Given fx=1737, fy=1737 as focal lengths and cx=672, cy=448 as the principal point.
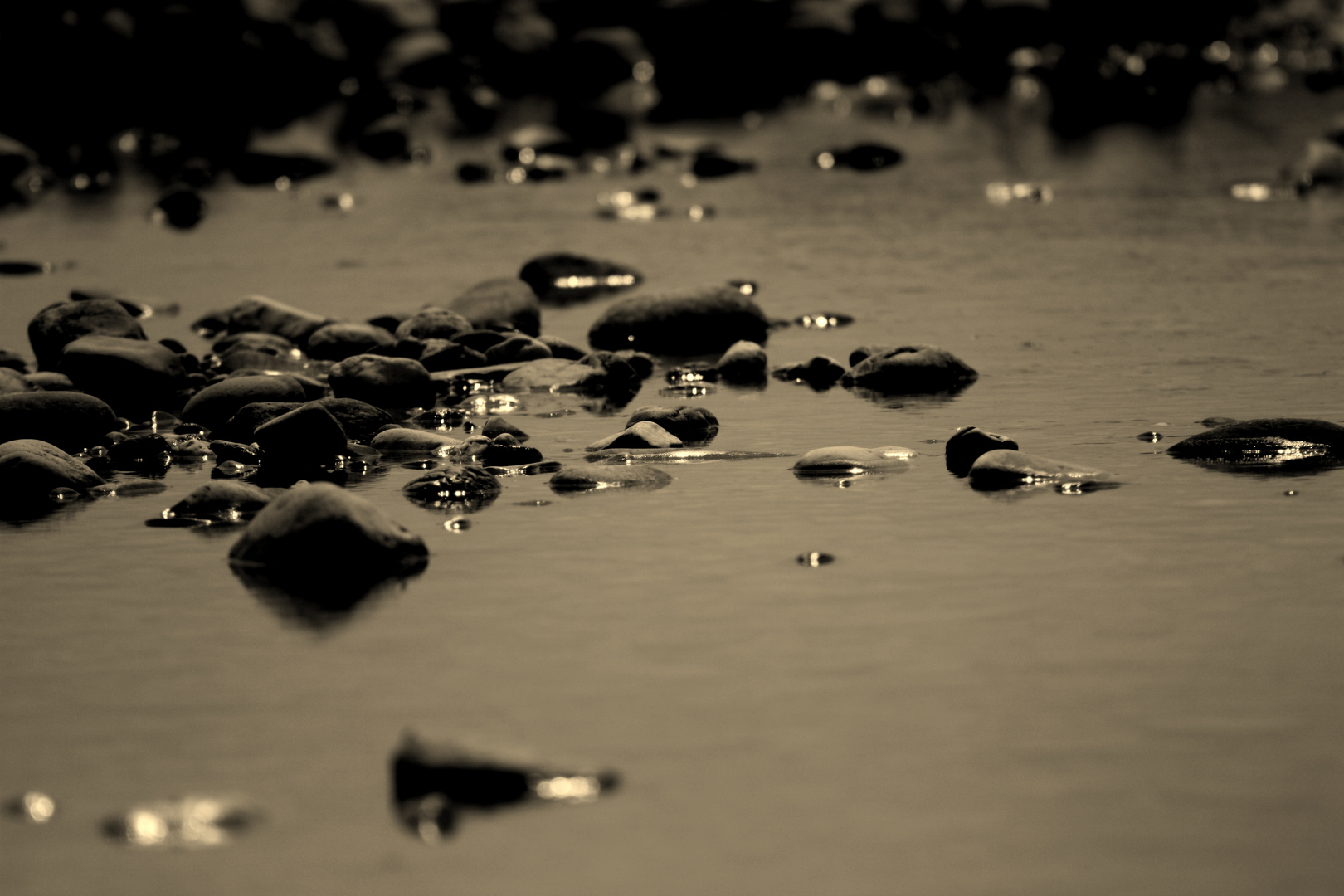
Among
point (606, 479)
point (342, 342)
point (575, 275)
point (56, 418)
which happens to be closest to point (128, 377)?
point (56, 418)

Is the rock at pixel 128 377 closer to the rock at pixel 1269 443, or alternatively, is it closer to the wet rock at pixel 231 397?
the wet rock at pixel 231 397

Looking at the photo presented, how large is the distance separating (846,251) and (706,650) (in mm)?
9194

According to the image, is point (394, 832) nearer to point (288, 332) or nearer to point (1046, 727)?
point (1046, 727)

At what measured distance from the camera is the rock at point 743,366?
29.3ft

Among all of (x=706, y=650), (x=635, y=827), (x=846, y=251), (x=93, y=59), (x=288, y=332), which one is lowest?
(x=635, y=827)

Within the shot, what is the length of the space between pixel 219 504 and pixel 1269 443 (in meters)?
4.00

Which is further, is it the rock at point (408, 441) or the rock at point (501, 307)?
the rock at point (501, 307)

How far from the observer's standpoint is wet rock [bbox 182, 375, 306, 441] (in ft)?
26.3

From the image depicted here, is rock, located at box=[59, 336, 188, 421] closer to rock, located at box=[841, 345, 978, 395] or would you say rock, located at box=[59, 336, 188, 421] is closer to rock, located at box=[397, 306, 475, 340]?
rock, located at box=[397, 306, 475, 340]

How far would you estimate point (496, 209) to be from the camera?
55.5 ft

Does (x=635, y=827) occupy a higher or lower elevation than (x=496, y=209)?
lower

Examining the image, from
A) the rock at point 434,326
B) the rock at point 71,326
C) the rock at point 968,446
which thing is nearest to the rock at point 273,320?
the rock at point 434,326

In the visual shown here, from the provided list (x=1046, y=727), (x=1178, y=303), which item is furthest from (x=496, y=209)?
(x=1046, y=727)

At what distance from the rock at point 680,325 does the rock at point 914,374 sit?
1.44 metres
